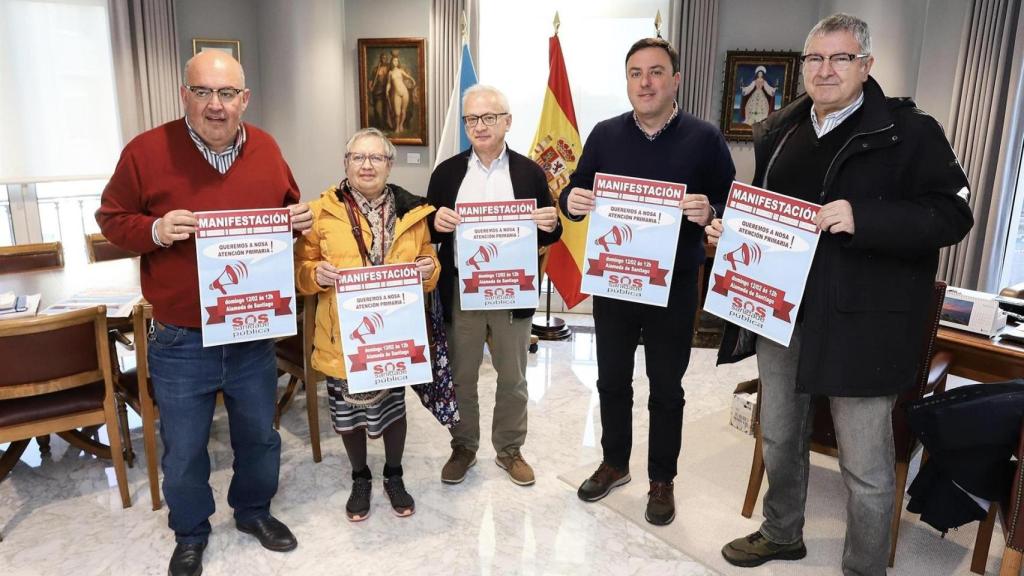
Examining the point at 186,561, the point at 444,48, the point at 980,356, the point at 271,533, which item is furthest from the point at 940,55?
the point at 186,561

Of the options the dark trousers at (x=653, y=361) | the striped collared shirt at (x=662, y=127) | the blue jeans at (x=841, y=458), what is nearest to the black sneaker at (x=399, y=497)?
the dark trousers at (x=653, y=361)

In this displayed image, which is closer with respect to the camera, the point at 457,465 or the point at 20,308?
the point at 20,308

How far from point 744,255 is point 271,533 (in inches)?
74.2

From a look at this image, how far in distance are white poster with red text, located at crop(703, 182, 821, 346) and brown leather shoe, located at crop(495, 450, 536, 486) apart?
118cm

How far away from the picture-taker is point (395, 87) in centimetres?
567

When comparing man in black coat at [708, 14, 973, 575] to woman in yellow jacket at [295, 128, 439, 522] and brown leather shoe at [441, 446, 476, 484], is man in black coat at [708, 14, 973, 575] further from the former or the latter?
brown leather shoe at [441, 446, 476, 484]

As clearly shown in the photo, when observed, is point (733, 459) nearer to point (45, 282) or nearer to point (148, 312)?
point (148, 312)

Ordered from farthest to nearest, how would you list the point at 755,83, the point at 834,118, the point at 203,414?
the point at 755,83 < the point at 203,414 < the point at 834,118

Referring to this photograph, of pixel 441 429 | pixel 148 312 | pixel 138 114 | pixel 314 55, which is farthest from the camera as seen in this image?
pixel 314 55

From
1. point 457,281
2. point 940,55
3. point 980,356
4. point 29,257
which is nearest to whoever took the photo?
Result: point 980,356

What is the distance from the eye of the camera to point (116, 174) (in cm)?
195

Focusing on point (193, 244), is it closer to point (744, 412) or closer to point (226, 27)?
point (744, 412)

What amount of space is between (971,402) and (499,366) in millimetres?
1606

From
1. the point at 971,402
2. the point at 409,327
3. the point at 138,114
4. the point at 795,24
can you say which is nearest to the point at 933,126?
the point at 971,402
